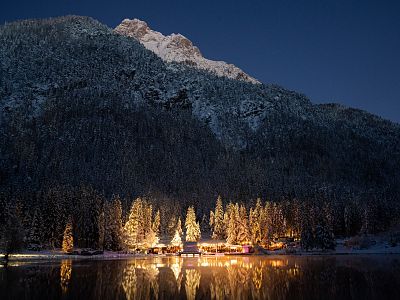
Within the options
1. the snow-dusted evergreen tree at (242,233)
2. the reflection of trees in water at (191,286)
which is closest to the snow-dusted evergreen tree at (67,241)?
the snow-dusted evergreen tree at (242,233)

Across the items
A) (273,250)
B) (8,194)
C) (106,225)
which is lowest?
(273,250)

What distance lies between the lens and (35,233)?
118375 millimetres

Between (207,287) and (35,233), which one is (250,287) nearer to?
(207,287)

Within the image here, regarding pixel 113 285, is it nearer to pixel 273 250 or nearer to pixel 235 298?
pixel 235 298

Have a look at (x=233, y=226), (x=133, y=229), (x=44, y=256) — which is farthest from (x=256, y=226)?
(x=44, y=256)

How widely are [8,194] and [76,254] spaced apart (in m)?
38.6

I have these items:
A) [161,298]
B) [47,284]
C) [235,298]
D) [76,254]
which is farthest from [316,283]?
[76,254]

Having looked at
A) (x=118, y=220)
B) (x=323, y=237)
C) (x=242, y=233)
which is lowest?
(x=323, y=237)

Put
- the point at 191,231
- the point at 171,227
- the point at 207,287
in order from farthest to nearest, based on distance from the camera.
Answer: the point at 171,227 → the point at 191,231 → the point at 207,287

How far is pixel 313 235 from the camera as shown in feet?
415

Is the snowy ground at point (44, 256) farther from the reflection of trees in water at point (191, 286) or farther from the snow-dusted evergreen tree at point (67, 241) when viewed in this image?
the reflection of trees in water at point (191, 286)

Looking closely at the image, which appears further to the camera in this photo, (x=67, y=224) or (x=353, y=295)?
(x=67, y=224)

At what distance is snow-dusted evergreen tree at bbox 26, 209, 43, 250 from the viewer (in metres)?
118

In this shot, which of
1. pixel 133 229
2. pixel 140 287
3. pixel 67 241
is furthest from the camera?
pixel 133 229
